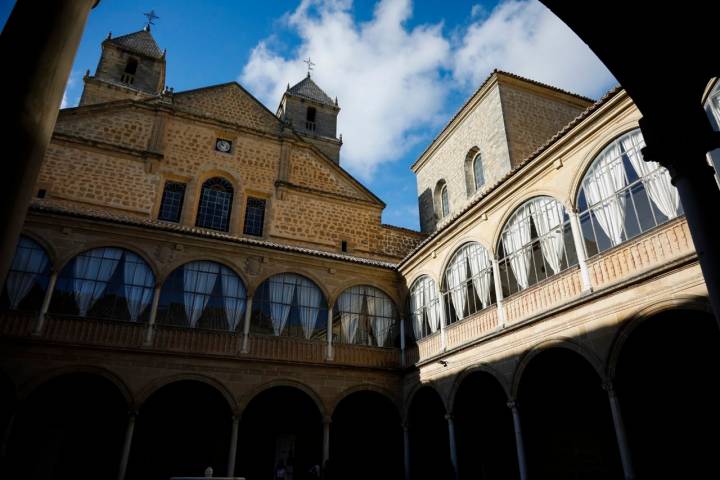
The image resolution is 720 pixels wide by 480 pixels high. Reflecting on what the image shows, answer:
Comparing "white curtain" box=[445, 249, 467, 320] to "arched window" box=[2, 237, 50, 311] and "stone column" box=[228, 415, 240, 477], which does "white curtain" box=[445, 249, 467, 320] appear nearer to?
"stone column" box=[228, 415, 240, 477]

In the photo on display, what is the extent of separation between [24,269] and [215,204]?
19.5 feet

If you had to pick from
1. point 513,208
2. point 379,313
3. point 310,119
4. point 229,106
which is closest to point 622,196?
point 513,208

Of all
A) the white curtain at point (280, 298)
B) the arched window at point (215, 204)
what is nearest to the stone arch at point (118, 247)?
the arched window at point (215, 204)

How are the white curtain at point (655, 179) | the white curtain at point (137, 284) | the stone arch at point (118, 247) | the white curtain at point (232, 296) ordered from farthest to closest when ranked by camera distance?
the white curtain at point (232, 296) → the white curtain at point (137, 284) → the stone arch at point (118, 247) → the white curtain at point (655, 179)

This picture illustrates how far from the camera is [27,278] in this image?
1193 cm

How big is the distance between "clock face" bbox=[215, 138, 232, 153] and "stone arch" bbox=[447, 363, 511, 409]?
11.1 metres

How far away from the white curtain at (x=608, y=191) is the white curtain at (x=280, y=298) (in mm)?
8455

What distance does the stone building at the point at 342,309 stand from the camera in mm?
8977

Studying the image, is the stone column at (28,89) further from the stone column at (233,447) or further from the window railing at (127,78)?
the window railing at (127,78)

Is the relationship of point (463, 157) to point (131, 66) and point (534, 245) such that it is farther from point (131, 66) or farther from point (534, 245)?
point (131, 66)

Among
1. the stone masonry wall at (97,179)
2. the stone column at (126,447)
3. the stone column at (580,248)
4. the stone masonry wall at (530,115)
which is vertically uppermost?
the stone masonry wall at (530,115)

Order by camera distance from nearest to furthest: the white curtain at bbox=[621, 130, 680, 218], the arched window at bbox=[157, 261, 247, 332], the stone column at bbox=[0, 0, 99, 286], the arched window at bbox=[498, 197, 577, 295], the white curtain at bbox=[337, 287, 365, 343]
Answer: the stone column at bbox=[0, 0, 99, 286]
the white curtain at bbox=[621, 130, 680, 218]
the arched window at bbox=[498, 197, 577, 295]
the arched window at bbox=[157, 261, 247, 332]
the white curtain at bbox=[337, 287, 365, 343]

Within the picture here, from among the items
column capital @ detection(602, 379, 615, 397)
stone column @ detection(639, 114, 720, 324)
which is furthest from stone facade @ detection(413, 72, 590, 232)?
stone column @ detection(639, 114, 720, 324)

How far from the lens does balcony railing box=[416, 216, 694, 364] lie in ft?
24.9
